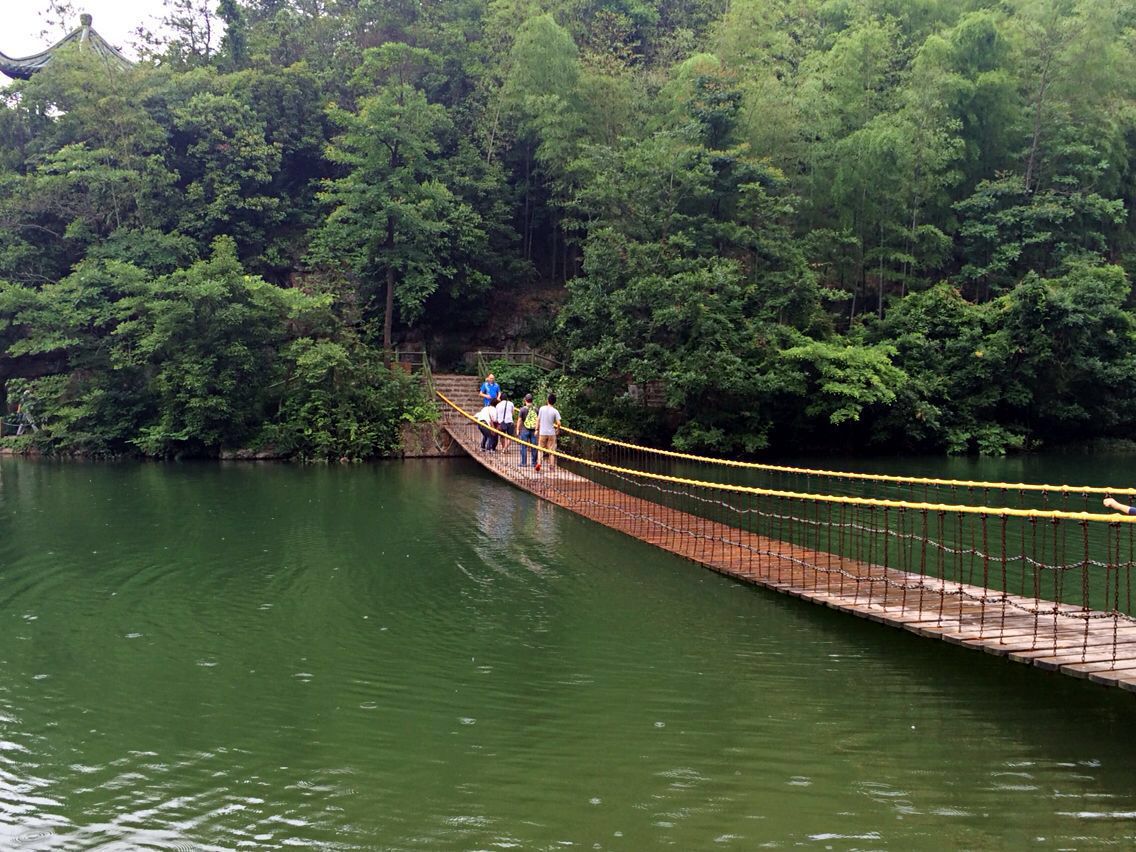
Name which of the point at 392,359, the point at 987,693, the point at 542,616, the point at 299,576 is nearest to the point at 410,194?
the point at 392,359

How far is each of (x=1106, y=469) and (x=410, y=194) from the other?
16199 mm

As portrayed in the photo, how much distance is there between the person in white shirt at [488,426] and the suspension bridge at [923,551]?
0.84 feet

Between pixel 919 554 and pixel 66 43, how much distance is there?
27.0m

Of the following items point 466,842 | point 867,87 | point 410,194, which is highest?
point 867,87

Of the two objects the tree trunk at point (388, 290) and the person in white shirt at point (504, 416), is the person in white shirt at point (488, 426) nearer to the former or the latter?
the person in white shirt at point (504, 416)

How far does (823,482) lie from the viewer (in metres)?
16.7

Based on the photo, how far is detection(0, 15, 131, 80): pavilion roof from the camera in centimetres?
A: 2650

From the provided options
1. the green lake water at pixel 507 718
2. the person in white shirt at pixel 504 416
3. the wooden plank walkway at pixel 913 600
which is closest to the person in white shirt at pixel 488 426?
the person in white shirt at pixel 504 416

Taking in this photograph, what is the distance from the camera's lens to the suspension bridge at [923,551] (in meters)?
5.76

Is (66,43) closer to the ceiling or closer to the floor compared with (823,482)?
closer to the ceiling

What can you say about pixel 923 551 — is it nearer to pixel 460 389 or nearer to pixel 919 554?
pixel 919 554

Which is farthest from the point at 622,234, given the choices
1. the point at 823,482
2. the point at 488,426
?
the point at 823,482

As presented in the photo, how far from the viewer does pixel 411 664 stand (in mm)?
5938

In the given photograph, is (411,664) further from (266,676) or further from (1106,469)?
(1106,469)
